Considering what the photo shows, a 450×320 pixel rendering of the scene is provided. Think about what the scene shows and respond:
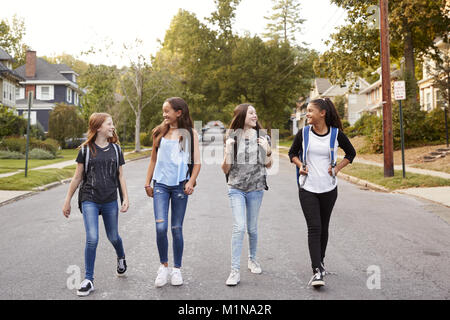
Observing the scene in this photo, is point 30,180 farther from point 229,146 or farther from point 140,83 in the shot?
point 140,83

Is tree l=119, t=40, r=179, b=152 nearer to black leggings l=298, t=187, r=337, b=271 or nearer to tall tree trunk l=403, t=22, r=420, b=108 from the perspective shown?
tall tree trunk l=403, t=22, r=420, b=108

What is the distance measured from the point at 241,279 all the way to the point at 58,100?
176 feet

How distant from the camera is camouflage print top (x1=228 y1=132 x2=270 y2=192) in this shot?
203 inches

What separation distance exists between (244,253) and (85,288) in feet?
7.69

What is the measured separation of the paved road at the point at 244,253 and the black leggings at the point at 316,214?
36 cm

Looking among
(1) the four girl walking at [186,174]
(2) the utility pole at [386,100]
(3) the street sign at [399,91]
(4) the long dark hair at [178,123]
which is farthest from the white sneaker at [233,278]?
(2) the utility pole at [386,100]

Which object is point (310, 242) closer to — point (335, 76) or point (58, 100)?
point (335, 76)

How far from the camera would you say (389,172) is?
15562mm

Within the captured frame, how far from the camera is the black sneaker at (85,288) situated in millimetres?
4660

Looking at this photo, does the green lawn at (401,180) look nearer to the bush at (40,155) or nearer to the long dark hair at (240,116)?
the long dark hair at (240,116)

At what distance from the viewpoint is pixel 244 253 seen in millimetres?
6441

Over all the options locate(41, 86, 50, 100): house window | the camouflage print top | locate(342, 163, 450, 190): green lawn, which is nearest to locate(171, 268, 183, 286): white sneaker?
the camouflage print top

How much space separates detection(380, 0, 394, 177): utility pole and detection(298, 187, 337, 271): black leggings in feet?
35.9
